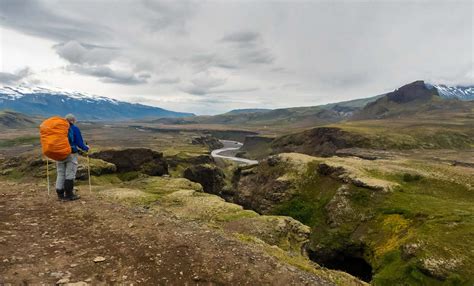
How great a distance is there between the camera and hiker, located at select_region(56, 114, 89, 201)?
2306 cm

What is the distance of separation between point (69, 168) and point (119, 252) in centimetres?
948

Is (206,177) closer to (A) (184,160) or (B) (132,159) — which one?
(B) (132,159)

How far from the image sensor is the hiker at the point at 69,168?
23.1 m

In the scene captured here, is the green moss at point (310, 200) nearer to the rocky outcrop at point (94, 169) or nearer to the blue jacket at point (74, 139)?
the rocky outcrop at point (94, 169)

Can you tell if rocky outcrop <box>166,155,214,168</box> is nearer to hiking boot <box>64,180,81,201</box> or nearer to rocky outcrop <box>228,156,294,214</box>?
rocky outcrop <box>228,156,294,214</box>

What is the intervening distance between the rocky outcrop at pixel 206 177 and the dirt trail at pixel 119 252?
87.7 meters

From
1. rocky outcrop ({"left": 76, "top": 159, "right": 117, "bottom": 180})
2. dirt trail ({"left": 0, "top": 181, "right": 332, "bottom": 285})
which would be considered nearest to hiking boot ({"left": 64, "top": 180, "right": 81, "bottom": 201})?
dirt trail ({"left": 0, "top": 181, "right": 332, "bottom": 285})

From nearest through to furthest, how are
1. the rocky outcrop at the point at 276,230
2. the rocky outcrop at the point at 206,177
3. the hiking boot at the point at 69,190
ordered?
the hiking boot at the point at 69,190, the rocky outcrop at the point at 276,230, the rocky outcrop at the point at 206,177

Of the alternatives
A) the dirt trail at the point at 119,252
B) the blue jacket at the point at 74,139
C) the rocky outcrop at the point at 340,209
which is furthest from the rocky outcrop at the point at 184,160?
the dirt trail at the point at 119,252

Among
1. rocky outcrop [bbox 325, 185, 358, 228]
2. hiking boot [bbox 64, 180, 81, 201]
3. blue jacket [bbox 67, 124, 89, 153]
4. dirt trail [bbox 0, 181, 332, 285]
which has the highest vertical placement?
blue jacket [bbox 67, 124, 89, 153]

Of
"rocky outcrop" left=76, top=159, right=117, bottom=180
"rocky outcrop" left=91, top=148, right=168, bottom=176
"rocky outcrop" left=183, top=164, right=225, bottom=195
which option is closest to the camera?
"rocky outcrop" left=76, top=159, right=117, bottom=180

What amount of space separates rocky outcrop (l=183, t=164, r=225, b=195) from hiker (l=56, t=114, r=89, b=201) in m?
85.4

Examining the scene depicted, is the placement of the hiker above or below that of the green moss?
above

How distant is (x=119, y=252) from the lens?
16.2m
